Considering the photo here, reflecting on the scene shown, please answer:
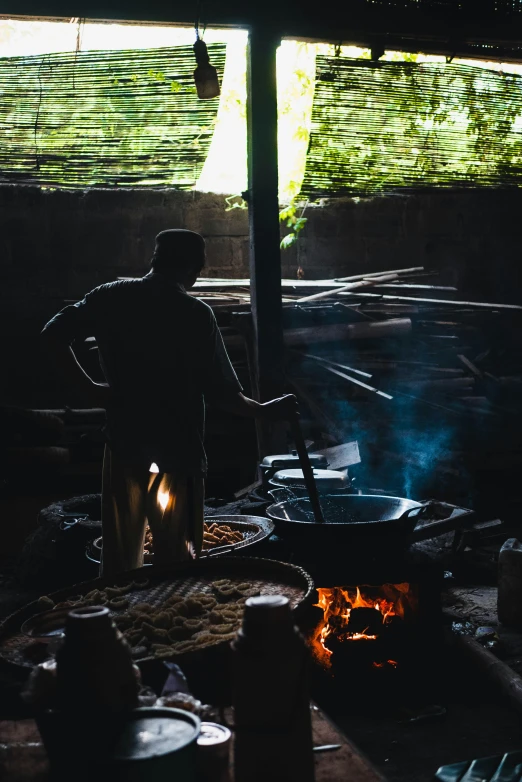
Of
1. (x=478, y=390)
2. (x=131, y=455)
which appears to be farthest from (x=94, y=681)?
(x=478, y=390)

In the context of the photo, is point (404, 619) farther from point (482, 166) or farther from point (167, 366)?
point (482, 166)

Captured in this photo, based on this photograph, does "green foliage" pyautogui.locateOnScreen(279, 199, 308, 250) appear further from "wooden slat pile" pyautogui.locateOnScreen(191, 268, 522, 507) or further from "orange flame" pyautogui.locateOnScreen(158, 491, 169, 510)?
"orange flame" pyautogui.locateOnScreen(158, 491, 169, 510)

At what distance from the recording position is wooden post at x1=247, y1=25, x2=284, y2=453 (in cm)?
624

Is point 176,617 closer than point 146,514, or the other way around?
point 176,617

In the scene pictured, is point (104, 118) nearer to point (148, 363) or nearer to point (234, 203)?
point (234, 203)

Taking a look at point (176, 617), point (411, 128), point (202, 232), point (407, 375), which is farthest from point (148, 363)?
point (411, 128)

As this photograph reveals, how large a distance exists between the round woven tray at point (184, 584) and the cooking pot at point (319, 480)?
2.67 meters

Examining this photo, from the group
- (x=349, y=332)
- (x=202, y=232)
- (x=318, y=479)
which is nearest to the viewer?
(x=318, y=479)

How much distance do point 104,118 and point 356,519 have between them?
491 cm

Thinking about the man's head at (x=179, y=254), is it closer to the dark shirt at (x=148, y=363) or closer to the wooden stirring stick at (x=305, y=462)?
the dark shirt at (x=148, y=363)

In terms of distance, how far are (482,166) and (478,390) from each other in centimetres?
265

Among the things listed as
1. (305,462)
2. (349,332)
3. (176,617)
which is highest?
(349,332)

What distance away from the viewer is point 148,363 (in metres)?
4.04

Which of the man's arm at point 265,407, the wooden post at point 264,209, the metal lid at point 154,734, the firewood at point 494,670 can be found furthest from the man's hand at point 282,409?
the metal lid at point 154,734
